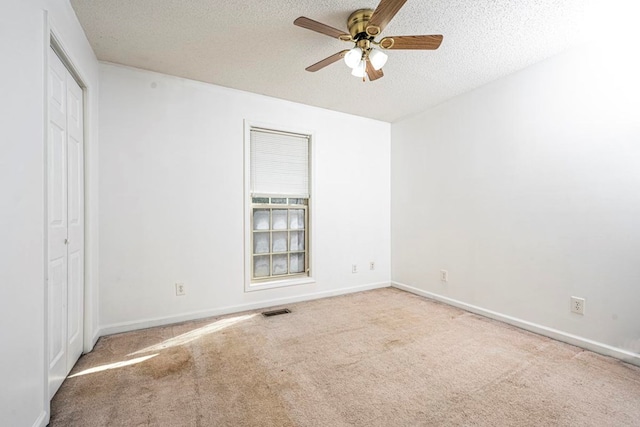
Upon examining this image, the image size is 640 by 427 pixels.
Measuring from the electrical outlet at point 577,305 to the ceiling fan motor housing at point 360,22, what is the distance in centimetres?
276

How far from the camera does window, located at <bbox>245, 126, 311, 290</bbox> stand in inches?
136

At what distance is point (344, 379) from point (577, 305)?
7.02 feet

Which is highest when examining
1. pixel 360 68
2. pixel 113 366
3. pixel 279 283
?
pixel 360 68

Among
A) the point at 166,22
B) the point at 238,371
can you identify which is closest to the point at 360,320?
the point at 238,371

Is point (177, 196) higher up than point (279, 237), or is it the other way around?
point (177, 196)

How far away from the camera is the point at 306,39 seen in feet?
7.60

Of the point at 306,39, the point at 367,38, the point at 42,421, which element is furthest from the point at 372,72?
the point at 42,421

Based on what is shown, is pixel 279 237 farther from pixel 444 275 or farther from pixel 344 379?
pixel 444 275

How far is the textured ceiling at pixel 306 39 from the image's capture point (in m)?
1.98

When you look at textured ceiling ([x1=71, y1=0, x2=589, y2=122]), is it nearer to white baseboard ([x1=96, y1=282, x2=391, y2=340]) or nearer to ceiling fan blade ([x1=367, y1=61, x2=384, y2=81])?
ceiling fan blade ([x1=367, y1=61, x2=384, y2=81])

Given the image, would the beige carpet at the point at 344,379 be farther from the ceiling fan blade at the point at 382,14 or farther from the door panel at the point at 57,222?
the ceiling fan blade at the point at 382,14

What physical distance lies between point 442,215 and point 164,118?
3.41 metres

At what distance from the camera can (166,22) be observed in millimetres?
2133

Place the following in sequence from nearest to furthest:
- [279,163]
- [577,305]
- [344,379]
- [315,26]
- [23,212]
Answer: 1. [23,212]
2. [315,26]
3. [344,379]
4. [577,305]
5. [279,163]
